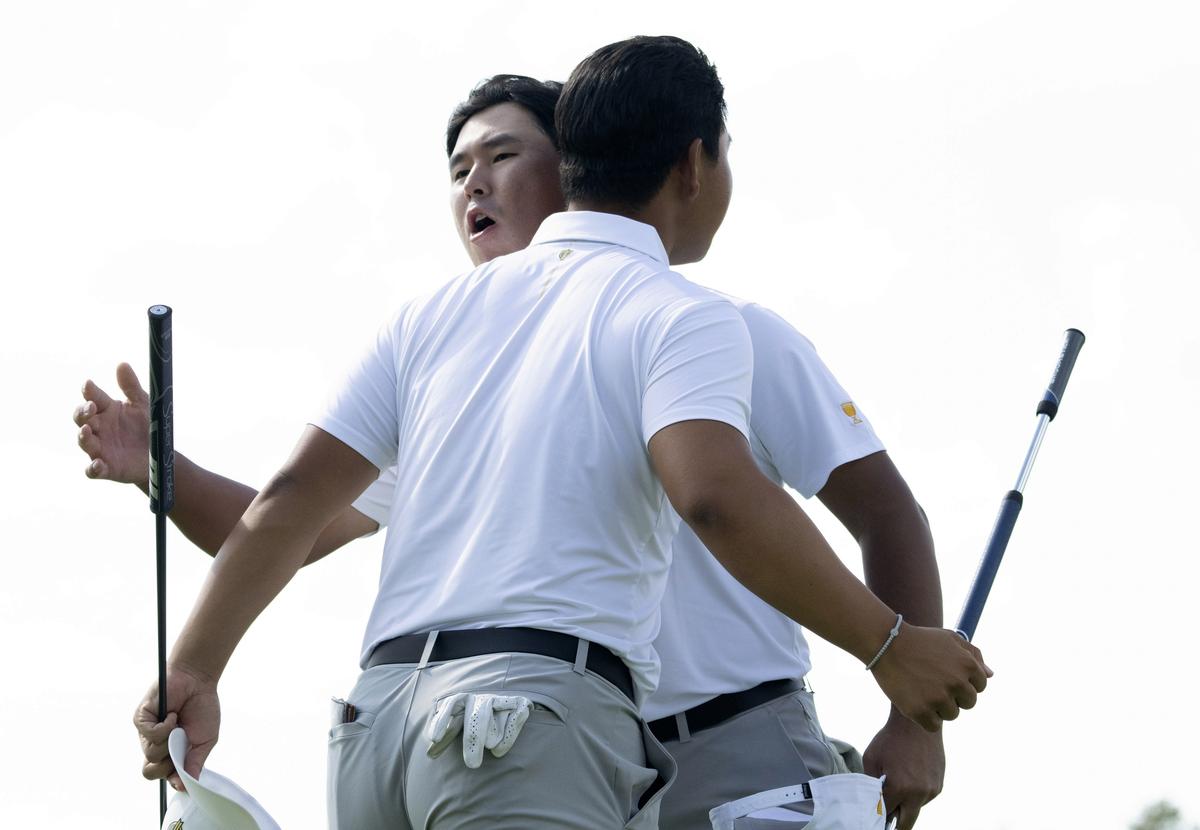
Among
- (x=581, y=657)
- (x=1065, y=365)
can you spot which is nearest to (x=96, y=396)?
(x=581, y=657)

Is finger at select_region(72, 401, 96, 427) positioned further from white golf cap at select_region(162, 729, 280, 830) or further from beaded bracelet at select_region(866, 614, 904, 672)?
beaded bracelet at select_region(866, 614, 904, 672)

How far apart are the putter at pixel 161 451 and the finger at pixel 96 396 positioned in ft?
2.38

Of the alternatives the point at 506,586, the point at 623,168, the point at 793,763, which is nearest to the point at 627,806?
the point at 506,586

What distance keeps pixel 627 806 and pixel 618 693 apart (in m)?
0.20

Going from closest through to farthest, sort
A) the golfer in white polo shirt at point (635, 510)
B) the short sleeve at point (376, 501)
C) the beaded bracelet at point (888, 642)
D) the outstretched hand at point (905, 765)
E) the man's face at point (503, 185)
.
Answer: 1. the golfer in white polo shirt at point (635, 510)
2. the beaded bracelet at point (888, 642)
3. the outstretched hand at point (905, 765)
4. the short sleeve at point (376, 501)
5. the man's face at point (503, 185)

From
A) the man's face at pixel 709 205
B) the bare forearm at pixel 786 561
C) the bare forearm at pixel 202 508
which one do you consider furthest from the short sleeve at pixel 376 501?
the bare forearm at pixel 786 561

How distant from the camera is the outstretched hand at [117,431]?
155 inches

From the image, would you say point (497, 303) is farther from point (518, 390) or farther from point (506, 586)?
point (506, 586)

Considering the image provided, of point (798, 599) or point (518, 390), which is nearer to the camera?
point (798, 599)

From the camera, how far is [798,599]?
292 centimetres

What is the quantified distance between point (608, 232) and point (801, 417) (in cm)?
60

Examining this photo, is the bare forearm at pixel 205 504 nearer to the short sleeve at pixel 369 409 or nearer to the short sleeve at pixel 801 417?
the short sleeve at pixel 369 409

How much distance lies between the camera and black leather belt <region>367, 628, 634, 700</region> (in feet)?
9.49

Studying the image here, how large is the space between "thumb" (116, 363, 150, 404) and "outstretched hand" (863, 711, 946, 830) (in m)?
1.92
